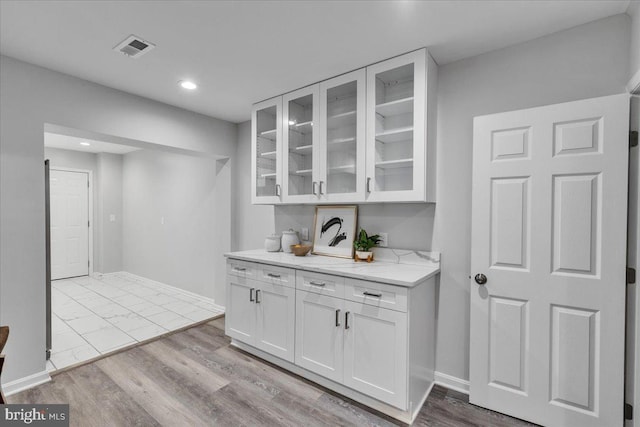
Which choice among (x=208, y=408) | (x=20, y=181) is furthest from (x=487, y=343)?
(x=20, y=181)

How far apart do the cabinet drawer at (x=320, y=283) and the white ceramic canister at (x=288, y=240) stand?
69 cm

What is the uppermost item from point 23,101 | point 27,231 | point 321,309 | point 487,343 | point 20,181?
point 23,101

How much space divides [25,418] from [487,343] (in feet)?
8.99

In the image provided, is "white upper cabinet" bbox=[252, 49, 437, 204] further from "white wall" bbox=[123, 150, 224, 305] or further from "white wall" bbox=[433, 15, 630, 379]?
"white wall" bbox=[123, 150, 224, 305]

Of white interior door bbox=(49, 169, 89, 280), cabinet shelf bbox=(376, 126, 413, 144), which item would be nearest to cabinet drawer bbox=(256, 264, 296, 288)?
cabinet shelf bbox=(376, 126, 413, 144)

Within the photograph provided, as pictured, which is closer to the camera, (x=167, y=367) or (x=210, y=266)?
(x=167, y=367)

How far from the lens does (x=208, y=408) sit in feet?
6.95

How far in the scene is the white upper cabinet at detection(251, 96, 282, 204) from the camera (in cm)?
307

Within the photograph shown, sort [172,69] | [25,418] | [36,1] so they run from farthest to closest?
[172,69] < [36,1] < [25,418]

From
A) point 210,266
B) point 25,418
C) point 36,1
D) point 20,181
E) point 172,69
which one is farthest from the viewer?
point 210,266

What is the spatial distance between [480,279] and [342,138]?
1.54 m

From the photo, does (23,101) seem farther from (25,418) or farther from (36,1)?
(25,418)

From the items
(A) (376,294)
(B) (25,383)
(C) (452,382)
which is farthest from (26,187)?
(C) (452,382)

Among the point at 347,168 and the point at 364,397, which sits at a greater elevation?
the point at 347,168
